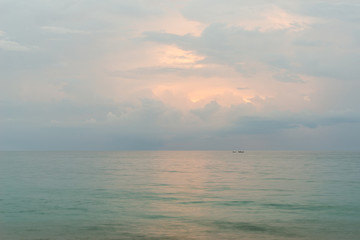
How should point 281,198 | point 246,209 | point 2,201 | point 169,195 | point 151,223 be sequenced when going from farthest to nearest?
point 169,195 < point 281,198 < point 2,201 < point 246,209 < point 151,223

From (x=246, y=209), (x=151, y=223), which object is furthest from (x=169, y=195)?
(x=151, y=223)

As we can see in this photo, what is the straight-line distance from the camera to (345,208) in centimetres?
3822

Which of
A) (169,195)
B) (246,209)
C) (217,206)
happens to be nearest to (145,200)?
(169,195)

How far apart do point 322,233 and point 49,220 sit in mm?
22450

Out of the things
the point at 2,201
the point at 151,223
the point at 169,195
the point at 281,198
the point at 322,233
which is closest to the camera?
the point at 322,233

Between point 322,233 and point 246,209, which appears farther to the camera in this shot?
point 246,209

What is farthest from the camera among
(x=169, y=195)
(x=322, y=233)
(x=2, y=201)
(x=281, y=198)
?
(x=169, y=195)

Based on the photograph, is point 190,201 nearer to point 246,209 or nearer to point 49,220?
point 246,209

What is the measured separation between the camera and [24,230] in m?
26.9

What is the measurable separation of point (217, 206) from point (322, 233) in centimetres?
1410

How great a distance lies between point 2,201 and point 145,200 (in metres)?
17.0

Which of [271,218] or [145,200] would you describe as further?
[145,200]

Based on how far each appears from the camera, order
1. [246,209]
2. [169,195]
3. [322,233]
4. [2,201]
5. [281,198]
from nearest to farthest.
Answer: [322,233] → [246,209] → [2,201] → [281,198] → [169,195]

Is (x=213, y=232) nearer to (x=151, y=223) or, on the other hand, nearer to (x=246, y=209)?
(x=151, y=223)
